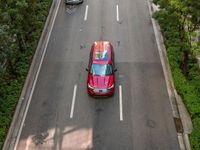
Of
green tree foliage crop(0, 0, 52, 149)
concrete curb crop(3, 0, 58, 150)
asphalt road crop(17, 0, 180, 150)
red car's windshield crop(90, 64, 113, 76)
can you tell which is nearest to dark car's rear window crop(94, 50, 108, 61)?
red car's windshield crop(90, 64, 113, 76)

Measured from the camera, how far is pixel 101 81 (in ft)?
71.5

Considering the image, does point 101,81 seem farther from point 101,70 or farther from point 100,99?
point 100,99

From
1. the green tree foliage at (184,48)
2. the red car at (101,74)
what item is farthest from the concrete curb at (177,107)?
the red car at (101,74)

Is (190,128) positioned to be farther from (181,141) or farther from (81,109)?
(81,109)

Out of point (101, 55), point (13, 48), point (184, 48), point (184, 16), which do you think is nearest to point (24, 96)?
point (13, 48)

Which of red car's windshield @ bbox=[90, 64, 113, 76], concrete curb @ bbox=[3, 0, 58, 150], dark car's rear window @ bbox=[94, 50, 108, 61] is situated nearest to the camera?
concrete curb @ bbox=[3, 0, 58, 150]

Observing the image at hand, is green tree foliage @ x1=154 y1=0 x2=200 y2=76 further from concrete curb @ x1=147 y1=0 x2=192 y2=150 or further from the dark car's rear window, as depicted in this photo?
the dark car's rear window

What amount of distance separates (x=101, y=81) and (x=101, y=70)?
0.87m

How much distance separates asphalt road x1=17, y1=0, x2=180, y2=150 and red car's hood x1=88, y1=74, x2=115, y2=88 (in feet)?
3.31

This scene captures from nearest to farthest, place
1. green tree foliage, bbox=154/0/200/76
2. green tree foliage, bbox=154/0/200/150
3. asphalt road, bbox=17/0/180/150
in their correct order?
1. asphalt road, bbox=17/0/180/150
2. green tree foliage, bbox=154/0/200/150
3. green tree foliage, bbox=154/0/200/76

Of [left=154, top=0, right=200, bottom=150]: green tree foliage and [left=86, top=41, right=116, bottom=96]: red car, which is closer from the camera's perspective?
[left=154, top=0, right=200, bottom=150]: green tree foliage

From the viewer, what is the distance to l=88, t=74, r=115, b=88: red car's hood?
2162cm

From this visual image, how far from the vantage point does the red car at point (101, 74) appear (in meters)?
21.6

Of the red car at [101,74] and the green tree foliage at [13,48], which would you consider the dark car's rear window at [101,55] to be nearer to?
the red car at [101,74]
